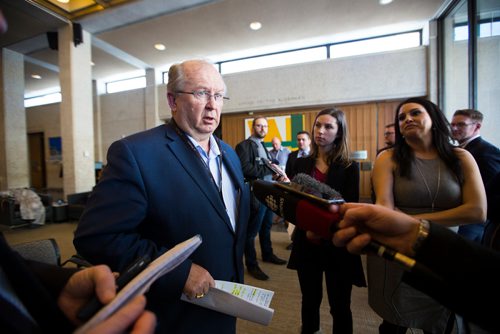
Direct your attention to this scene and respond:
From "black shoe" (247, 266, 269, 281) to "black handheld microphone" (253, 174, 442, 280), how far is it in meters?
2.02

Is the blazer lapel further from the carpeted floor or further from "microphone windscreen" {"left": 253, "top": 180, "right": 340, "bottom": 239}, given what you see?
the carpeted floor

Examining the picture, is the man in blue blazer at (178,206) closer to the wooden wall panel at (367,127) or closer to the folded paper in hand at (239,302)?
the folded paper in hand at (239,302)

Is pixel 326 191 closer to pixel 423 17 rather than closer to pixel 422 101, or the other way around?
pixel 422 101

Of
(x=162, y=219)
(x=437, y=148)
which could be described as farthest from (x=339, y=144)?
(x=162, y=219)

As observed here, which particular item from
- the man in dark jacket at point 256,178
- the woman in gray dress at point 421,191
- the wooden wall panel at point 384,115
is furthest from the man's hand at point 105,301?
the wooden wall panel at point 384,115

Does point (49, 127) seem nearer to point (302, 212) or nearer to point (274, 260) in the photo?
point (274, 260)

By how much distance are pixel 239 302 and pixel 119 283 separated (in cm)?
45

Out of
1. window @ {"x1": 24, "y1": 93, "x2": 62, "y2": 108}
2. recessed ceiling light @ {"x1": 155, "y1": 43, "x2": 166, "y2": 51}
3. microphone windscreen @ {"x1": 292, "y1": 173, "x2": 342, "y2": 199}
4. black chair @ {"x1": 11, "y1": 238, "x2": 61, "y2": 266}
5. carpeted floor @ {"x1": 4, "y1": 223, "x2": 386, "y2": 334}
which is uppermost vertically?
recessed ceiling light @ {"x1": 155, "y1": 43, "x2": 166, "y2": 51}

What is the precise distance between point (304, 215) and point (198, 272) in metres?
A: 0.44

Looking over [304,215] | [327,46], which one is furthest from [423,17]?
[304,215]

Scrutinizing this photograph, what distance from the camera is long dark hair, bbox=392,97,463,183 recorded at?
1.27m

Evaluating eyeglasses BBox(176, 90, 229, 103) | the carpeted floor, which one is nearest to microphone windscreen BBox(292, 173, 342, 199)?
eyeglasses BBox(176, 90, 229, 103)

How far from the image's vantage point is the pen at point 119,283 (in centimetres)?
43

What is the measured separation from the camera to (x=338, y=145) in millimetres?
1650
